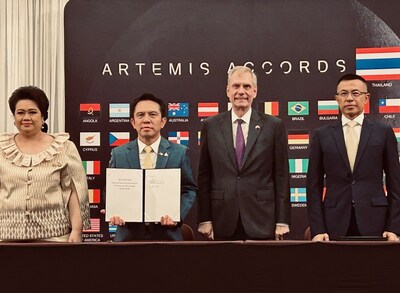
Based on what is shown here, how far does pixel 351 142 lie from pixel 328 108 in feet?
5.10

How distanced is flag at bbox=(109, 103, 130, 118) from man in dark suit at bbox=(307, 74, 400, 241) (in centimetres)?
216

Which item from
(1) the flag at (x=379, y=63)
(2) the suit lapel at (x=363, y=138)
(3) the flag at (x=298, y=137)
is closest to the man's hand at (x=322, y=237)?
(2) the suit lapel at (x=363, y=138)

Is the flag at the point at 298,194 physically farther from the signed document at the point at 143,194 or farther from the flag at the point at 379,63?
the signed document at the point at 143,194

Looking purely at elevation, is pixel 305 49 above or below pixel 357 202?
above

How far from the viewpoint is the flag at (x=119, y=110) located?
524 cm

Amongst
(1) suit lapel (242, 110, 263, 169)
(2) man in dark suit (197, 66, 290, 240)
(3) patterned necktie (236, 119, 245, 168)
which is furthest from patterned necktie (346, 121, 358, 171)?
(3) patterned necktie (236, 119, 245, 168)

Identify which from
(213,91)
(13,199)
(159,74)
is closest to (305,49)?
(213,91)

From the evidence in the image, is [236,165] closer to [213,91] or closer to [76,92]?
[213,91]

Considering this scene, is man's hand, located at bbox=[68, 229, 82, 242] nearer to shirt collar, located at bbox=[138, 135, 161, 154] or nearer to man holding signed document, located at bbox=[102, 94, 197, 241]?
man holding signed document, located at bbox=[102, 94, 197, 241]

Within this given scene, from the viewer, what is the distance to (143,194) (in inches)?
128

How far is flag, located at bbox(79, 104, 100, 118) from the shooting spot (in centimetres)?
525

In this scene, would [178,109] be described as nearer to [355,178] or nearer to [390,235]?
[355,178]

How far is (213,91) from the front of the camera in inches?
206
